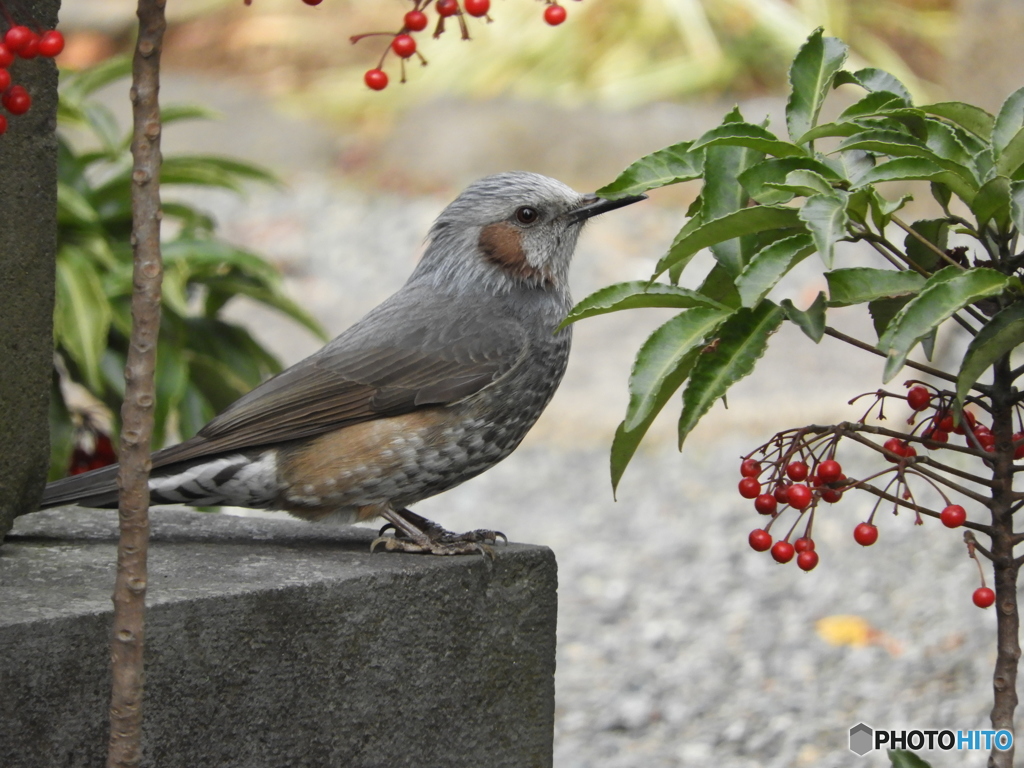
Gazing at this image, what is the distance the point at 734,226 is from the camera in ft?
7.23

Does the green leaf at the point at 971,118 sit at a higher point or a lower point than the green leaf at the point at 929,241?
higher

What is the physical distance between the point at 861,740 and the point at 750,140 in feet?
9.13

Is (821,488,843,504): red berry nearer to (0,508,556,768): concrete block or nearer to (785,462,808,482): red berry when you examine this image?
(785,462,808,482): red berry

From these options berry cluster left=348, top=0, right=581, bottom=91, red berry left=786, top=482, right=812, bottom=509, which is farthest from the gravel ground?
berry cluster left=348, top=0, right=581, bottom=91

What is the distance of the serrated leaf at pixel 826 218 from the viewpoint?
77.9 inches

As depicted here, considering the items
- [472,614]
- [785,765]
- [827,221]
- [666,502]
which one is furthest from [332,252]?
[827,221]

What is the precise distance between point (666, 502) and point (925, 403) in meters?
4.88

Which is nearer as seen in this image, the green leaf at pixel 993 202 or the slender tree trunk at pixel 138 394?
the slender tree trunk at pixel 138 394

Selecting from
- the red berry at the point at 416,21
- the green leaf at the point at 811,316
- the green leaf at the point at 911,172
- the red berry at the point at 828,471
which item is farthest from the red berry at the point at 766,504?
the red berry at the point at 416,21

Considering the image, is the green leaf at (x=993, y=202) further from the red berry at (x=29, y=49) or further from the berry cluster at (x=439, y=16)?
the red berry at (x=29, y=49)

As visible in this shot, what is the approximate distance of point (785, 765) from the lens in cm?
443

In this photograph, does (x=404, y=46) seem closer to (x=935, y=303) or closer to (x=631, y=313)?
(x=935, y=303)

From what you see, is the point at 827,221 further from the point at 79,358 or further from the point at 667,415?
the point at 667,415

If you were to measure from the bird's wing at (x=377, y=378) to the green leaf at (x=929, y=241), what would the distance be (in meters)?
1.17
